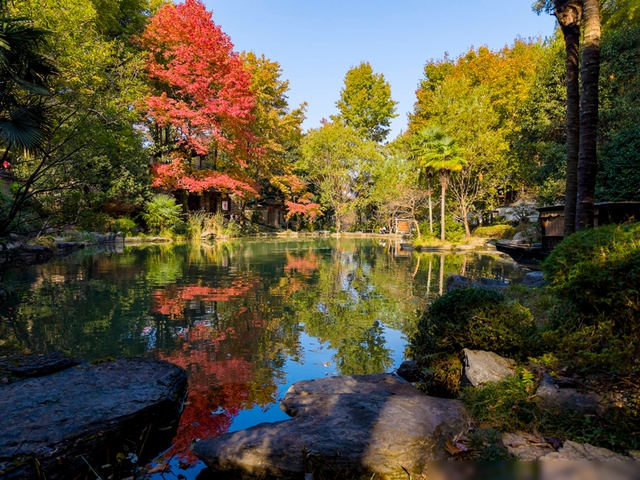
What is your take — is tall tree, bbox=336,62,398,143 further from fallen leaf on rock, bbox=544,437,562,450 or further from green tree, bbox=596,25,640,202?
fallen leaf on rock, bbox=544,437,562,450

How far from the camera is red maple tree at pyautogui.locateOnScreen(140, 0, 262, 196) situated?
23.0 metres

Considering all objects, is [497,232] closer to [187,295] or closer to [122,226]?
[187,295]

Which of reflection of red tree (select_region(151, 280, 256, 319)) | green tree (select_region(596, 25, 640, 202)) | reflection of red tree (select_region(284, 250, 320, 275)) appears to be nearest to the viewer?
reflection of red tree (select_region(151, 280, 256, 319))

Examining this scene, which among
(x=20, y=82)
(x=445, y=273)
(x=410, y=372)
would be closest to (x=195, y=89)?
(x=20, y=82)

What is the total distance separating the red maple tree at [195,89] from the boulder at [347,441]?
23.3m

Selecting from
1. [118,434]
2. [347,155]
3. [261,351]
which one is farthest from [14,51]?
[347,155]

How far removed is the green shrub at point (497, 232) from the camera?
24.1 meters

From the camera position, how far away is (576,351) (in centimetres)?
331

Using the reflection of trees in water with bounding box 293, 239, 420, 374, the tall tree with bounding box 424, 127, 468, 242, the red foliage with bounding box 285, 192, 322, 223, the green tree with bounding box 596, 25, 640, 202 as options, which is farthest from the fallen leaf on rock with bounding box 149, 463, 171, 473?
the red foliage with bounding box 285, 192, 322, 223

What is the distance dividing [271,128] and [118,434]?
31.5 meters

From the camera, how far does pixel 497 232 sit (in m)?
25.4

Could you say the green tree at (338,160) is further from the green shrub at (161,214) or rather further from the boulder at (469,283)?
the boulder at (469,283)

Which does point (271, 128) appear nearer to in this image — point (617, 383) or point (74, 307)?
point (74, 307)

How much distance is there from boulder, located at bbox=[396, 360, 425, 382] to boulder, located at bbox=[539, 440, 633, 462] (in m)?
1.85
